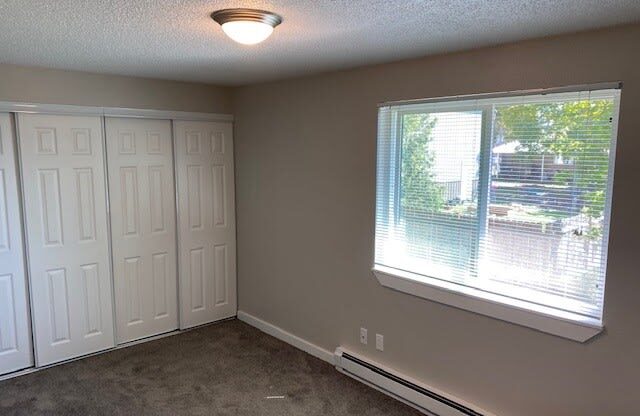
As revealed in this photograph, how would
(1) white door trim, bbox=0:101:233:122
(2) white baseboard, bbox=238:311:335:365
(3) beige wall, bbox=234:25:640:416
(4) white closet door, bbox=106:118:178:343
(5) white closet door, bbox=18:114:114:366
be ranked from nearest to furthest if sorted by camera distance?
1. (3) beige wall, bbox=234:25:640:416
2. (1) white door trim, bbox=0:101:233:122
3. (5) white closet door, bbox=18:114:114:366
4. (2) white baseboard, bbox=238:311:335:365
5. (4) white closet door, bbox=106:118:178:343

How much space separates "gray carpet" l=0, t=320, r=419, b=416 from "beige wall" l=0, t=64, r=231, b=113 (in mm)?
1974

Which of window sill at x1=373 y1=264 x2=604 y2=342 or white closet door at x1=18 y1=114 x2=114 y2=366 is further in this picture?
white closet door at x1=18 y1=114 x2=114 y2=366

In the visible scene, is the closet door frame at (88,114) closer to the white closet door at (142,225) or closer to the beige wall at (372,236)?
the white closet door at (142,225)

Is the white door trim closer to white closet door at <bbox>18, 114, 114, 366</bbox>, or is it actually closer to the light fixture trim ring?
white closet door at <bbox>18, 114, 114, 366</bbox>

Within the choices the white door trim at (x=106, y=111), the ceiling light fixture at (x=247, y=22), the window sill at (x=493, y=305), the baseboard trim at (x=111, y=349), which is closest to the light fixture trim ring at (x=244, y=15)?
the ceiling light fixture at (x=247, y=22)

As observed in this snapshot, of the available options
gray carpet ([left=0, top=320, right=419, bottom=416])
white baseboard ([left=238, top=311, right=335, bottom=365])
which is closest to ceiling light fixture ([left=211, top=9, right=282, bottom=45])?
gray carpet ([left=0, top=320, right=419, bottom=416])

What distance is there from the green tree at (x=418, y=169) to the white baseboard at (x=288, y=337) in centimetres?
137

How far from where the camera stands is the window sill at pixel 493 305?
2.23 meters

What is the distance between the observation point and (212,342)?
392 centimetres

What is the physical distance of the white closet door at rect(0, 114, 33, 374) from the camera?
316 cm

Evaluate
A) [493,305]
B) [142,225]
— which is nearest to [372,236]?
[493,305]

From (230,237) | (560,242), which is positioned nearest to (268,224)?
(230,237)

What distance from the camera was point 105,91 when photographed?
3.53m

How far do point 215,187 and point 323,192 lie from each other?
1.26m
